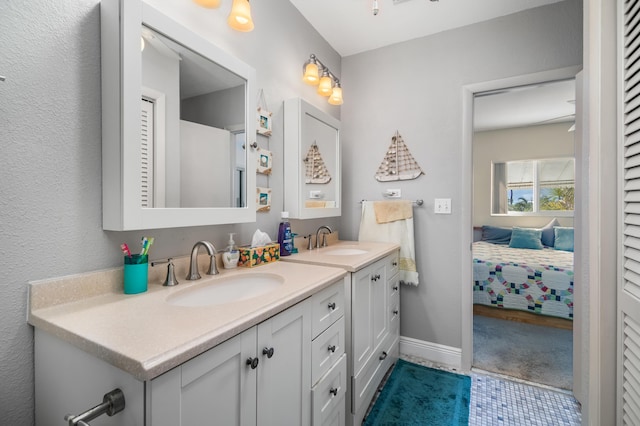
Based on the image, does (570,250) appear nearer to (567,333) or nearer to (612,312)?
(567,333)

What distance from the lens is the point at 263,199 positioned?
5.65ft

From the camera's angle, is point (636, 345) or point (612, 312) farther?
point (612, 312)

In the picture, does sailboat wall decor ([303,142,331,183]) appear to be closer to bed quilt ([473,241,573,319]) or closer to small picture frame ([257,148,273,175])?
small picture frame ([257,148,273,175])

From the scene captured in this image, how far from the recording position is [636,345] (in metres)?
0.89

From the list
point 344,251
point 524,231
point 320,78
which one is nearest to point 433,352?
point 344,251

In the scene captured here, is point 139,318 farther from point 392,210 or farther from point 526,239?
point 526,239

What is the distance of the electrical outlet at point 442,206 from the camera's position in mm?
2209

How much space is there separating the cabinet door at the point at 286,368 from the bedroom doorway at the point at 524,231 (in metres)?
1.65

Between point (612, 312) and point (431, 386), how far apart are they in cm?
123

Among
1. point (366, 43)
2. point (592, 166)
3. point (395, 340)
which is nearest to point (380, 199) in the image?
point (395, 340)

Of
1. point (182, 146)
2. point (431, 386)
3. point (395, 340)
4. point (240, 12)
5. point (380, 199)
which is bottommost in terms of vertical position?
point (431, 386)

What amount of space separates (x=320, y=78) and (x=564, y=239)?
12.8ft

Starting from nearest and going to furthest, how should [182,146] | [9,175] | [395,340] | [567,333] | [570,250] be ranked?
[9,175]
[182,146]
[395,340]
[567,333]
[570,250]

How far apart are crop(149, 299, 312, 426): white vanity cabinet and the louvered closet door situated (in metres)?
1.03
